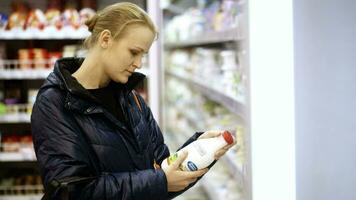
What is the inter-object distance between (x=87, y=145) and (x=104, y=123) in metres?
0.09

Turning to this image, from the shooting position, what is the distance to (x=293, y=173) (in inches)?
60.2

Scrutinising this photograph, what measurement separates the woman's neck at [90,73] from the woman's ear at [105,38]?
5 centimetres

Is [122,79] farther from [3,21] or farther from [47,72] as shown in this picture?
[3,21]

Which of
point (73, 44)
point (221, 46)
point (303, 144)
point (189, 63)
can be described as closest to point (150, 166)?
point (303, 144)

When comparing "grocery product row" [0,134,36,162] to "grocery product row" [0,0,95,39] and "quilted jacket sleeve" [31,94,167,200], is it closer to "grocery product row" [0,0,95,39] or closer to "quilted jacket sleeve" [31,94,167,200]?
"grocery product row" [0,0,95,39]

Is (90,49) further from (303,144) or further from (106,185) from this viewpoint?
(303,144)

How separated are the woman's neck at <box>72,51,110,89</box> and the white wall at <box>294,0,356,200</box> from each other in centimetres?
60

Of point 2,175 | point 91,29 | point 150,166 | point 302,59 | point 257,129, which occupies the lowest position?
point 2,175

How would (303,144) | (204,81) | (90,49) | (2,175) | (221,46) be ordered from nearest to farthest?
1. (303,144)
2. (90,49)
3. (2,175)
4. (204,81)
5. (221,46)

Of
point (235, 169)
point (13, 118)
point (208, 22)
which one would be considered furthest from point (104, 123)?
point (208, 22)

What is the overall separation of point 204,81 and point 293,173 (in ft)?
7.66

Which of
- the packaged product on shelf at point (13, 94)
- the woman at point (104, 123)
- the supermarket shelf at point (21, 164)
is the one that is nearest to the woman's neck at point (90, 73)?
the woman at point (104, 123)

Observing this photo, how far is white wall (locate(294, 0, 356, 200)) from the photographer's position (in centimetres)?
148

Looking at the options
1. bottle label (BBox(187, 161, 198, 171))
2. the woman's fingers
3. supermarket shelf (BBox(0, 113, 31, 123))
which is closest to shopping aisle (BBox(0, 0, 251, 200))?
supermarket shelf (BBox(0, 113, 31, 123))
